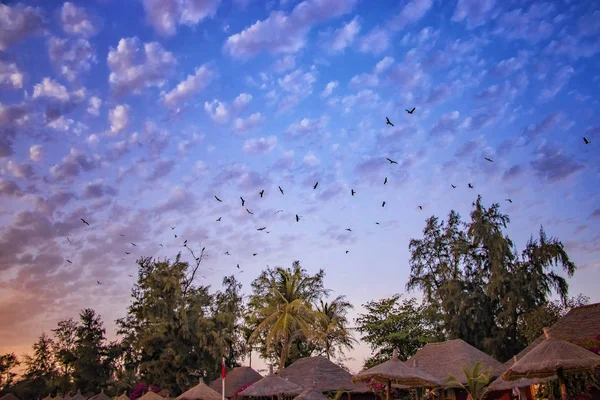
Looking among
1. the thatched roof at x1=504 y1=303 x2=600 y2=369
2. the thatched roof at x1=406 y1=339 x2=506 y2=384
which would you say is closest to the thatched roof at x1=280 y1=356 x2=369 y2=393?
the thatched roof at x1=406 y1=339 x2=506 y2=384

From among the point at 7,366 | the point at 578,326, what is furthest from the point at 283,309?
the point at 7,366

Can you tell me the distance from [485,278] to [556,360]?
25.1m

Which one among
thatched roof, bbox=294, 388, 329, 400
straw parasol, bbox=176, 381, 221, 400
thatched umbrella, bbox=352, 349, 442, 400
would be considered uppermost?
thatched umbrella, bbox=352, 349, 442, 400

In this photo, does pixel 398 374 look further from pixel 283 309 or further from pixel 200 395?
pixel 283 309

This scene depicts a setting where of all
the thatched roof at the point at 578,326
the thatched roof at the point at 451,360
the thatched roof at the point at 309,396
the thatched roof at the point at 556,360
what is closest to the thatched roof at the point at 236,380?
the thatched roof at the point at 309,396

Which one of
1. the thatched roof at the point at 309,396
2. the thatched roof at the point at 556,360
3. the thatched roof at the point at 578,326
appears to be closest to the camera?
the thatched roof at the point at 556,360

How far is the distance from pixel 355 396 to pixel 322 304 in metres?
16.7

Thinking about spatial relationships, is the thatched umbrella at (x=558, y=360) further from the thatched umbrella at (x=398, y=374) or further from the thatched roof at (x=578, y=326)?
the thatched roof at (x=578, y=326)

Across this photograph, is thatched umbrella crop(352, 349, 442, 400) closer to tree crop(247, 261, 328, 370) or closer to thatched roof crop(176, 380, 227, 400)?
thatched roof crop(176, 380, 227, 400)

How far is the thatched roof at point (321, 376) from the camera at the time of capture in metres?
30.0

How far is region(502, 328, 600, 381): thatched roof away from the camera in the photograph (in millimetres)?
13922

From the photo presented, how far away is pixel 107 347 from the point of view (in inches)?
1880

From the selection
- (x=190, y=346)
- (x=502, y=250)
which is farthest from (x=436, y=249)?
(x=190, y=346)

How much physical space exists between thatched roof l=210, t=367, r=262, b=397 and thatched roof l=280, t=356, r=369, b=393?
345cm
